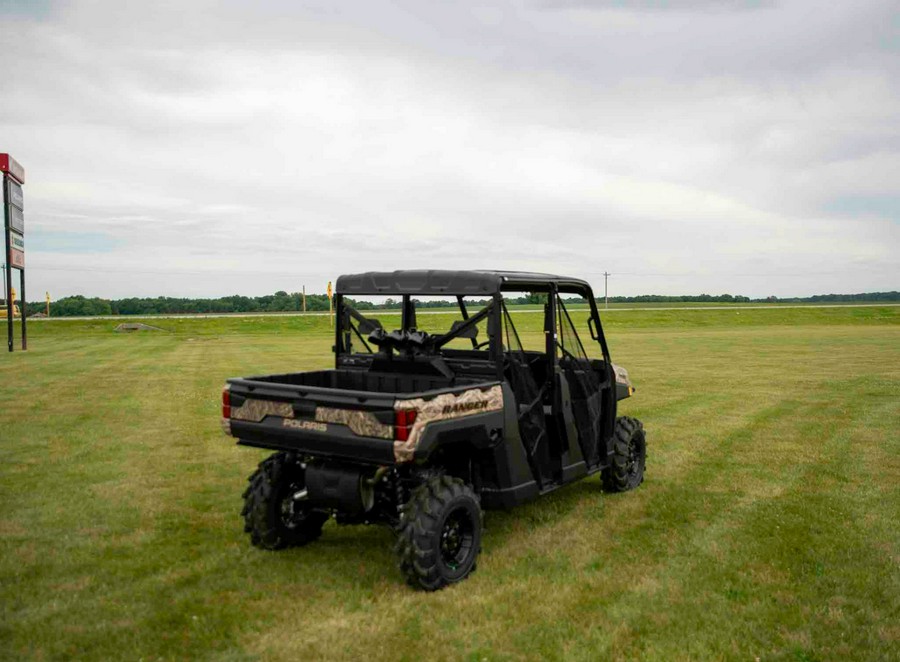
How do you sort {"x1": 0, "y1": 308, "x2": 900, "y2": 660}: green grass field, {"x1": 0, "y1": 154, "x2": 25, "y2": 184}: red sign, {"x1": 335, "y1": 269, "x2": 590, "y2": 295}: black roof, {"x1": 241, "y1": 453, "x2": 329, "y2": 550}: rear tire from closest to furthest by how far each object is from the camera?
{"x1": 0, "y1": 308, "x2": 900, "y2": 660}: green grass field → {"x1": 335, "y1": 269, "x2": 590, "y2": 295}: black roof → {"x1": 241, "y1": 453, "x2": 329, "y2": 550}: rear tire → {"x1": 0, "y1": 154, "x2": 25, "y2": 184}: red sign

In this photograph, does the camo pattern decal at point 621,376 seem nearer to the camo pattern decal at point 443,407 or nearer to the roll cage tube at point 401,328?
the roll cage tube at point 401,328

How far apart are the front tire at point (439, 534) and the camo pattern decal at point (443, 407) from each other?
1.56 feet

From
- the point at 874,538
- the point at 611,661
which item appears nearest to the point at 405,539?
the point at 611,661

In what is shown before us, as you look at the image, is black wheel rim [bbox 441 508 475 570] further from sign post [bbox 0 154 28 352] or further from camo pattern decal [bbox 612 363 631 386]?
sign post [bbox 0 154 28 352]

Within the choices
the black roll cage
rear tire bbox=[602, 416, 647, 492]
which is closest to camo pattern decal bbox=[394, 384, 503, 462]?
the black roll cage

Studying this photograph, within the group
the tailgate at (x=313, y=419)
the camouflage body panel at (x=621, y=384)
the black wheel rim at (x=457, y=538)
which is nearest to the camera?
the tailgate at (x=313, y=419)

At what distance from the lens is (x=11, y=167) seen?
3100 centimetres

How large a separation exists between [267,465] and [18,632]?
7.21 feet

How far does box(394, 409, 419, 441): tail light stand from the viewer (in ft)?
17.6

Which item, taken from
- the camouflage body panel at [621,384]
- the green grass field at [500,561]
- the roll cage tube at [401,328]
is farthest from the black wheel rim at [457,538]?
the camouflage body panel at [621,384]

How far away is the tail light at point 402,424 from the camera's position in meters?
5.36

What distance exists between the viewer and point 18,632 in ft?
16.4

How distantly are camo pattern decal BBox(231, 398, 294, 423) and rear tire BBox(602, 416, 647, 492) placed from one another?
12.8 feet

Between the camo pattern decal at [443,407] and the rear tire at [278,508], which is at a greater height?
the camo pattern decal at [443,407]
